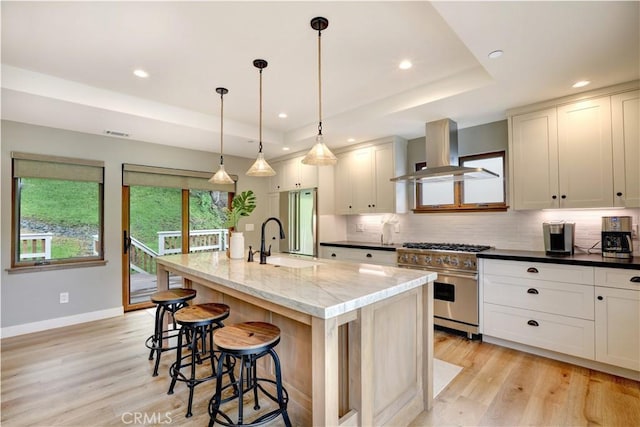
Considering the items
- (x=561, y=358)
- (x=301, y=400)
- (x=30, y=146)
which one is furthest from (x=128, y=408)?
(x=561, y=358)

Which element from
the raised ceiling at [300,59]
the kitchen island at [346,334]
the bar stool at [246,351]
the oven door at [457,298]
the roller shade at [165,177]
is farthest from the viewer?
the roller shade at [165,177]

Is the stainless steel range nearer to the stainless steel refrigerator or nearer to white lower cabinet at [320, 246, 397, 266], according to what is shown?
white lower cabinet at [320, 246, 397, 266]

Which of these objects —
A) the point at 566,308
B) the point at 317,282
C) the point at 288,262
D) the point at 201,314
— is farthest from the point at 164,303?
the point at 566,308

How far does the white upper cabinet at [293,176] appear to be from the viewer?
489 cm

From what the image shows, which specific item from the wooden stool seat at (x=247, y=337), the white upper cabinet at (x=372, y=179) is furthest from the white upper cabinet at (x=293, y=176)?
the wooden stool seat at (x=247, y=337)

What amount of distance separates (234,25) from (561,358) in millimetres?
3806

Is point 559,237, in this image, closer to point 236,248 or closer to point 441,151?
point 441,151

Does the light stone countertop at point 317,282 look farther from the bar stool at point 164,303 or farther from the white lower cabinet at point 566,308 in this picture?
the white lower cabinet at point 566,308

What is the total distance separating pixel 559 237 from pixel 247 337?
300 centimetres

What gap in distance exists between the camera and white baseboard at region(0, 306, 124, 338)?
3.40 meters

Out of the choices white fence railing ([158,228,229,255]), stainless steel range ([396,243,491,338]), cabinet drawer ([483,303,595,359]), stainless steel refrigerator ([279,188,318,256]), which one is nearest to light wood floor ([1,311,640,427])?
cabinet drawer ([483,303,595,359])

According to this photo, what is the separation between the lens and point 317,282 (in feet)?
5.97

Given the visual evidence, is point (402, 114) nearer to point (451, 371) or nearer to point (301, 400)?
point (451, 371)

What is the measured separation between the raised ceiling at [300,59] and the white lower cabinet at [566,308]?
1.60 metres
